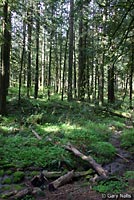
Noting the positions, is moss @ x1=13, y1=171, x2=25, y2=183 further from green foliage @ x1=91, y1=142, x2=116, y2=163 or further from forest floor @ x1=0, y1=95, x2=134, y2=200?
green foliage @ x1=91, y1=142, x2=116, y2=163

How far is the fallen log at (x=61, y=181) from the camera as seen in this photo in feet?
23.0

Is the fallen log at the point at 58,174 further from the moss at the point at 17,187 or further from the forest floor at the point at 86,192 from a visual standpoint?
the moss at the point at 17,187

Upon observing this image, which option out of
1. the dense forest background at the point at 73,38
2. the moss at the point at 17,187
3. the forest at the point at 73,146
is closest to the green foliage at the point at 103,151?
the forest at the point at 73,146

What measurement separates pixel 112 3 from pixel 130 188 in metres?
5.91

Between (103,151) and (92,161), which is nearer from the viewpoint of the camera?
(92,161)

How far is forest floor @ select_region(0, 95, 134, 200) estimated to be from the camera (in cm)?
660

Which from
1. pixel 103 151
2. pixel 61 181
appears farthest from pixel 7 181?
pixel 103 151

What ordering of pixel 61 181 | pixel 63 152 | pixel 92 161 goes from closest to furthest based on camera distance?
pixel 61 181
pixel 92 161
pixel 63 152

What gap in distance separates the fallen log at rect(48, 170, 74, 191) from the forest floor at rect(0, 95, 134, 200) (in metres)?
0.13

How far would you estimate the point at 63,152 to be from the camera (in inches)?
374

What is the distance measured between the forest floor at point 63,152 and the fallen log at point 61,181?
0.13 metres

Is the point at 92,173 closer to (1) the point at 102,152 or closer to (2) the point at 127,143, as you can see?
(1) the point at 102,152

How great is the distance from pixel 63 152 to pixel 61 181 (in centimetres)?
217

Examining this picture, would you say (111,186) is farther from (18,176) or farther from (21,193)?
(18,176)
